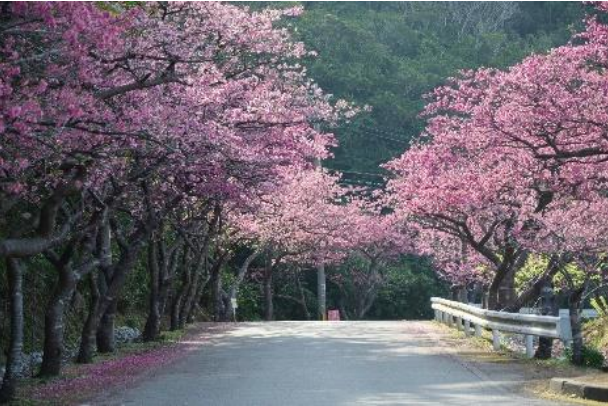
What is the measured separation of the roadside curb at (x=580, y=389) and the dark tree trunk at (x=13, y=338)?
23.8 feet

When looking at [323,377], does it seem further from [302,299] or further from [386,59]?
[386,59]

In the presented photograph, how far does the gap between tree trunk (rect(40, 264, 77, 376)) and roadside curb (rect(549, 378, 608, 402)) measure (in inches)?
329

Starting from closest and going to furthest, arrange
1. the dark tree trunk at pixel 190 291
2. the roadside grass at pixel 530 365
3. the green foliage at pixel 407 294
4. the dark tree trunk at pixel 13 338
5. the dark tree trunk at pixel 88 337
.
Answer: the dark tree trunk at pixel 13 338 < the roadside grass at pixel 530 365 < the dark tree trunk at pixel 88 337 < the dark tree trunk at pixel 190 291 < the green foliage at pixel 407 294

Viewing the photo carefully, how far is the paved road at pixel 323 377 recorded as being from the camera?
13500 mm

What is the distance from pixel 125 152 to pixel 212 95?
12.7 feet

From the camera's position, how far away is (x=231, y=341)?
1022 inches

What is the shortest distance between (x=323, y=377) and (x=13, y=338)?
4.74 meters

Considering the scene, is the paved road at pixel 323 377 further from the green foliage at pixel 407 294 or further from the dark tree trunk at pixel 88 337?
the green foliage at pixel 407 294

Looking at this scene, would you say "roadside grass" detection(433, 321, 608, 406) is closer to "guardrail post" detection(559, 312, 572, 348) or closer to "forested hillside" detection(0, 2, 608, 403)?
"guardrail post" detection(559, 312, 572, 348)

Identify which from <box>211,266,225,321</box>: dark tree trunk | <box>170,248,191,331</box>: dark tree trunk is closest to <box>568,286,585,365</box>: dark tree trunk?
<box>170,248,191,331</box>: dark tree trunk

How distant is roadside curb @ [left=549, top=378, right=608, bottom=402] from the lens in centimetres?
1276

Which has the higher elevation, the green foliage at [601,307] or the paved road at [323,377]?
the green foliage at [601,307]

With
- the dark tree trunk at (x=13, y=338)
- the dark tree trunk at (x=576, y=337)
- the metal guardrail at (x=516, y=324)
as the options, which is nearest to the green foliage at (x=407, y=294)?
the metal guardrail at (x=516, y=324)

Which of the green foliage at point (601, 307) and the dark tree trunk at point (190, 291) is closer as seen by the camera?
the green foliage at point (601, 307)
